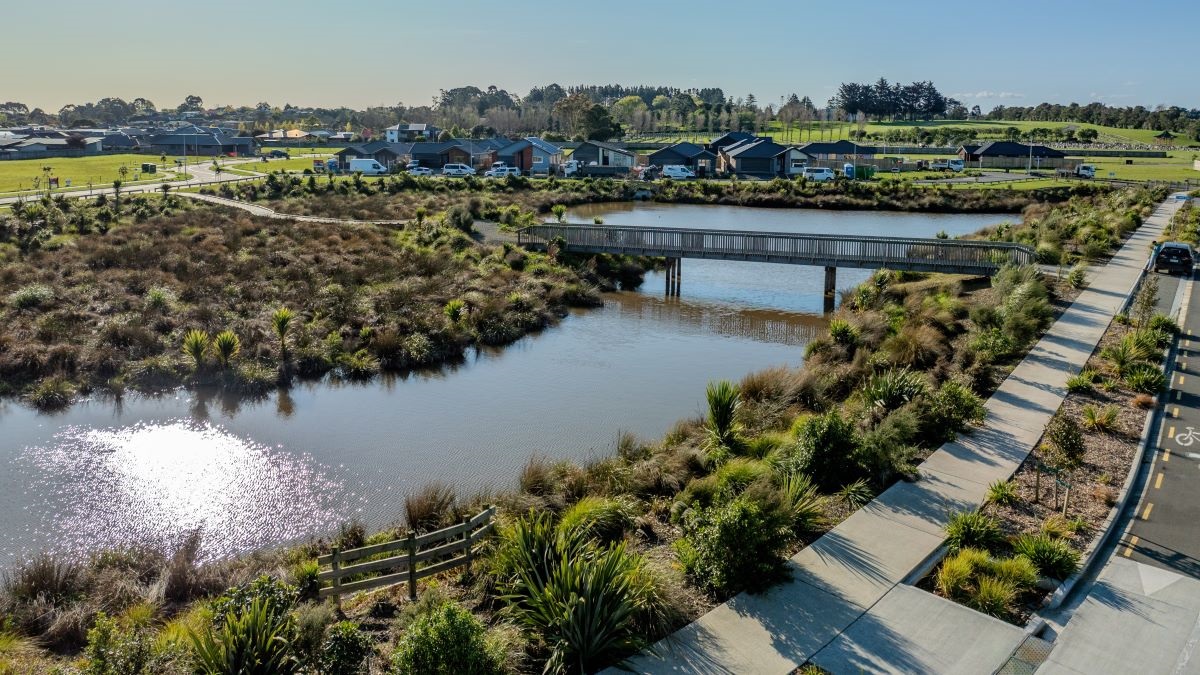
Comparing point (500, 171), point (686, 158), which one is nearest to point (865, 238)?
point (500, 171)

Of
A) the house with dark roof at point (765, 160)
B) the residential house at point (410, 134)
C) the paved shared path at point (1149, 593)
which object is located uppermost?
the residential house at point (410, 134)

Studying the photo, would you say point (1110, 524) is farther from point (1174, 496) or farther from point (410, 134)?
point (410, 134)

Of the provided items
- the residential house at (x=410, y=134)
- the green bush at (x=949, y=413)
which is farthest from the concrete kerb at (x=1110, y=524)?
the residential house at (x=410, y=134)

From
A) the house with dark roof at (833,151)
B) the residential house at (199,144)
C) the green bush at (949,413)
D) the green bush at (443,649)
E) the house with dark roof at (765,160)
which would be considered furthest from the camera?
the residential house at (199,144)

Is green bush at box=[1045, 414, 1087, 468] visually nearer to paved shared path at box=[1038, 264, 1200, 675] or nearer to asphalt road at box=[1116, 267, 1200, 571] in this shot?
paved shared path at box=[1038, 264, 1200, 675]

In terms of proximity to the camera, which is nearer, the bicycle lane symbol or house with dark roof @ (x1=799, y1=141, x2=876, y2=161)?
the bicycle lane symbol

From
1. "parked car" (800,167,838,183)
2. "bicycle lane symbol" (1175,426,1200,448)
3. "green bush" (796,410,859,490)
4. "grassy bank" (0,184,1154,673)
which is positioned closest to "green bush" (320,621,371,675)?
"grassy bank" (0,184,1154,673)

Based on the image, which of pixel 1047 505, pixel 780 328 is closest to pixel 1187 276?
pixel 780 328

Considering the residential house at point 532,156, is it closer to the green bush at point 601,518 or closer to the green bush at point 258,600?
the green bush at point 601,518
